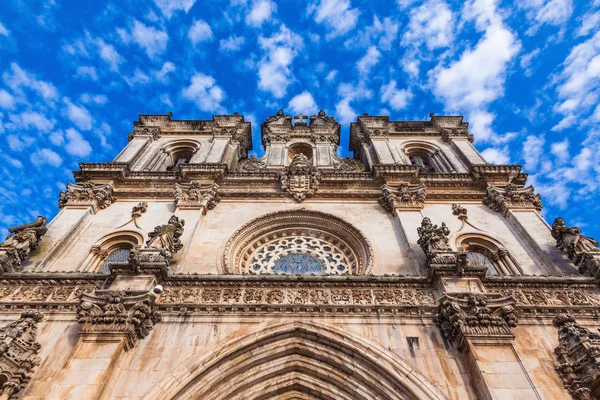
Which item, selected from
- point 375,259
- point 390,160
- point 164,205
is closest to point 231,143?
point 164,205

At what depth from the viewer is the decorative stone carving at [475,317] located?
329 inches

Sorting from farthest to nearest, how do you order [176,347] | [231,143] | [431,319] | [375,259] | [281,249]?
1. [231,143]
2. [281,249]
3. [375,259]
4. [431,319]
5. [176,347]

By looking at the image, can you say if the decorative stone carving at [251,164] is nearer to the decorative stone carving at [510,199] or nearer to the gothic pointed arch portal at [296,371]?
the decorative stone carving at [510,199]

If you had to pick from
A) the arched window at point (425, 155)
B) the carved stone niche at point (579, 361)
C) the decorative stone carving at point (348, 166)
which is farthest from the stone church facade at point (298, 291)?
the arched window at point (425, 155)

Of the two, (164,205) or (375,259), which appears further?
(164,205)

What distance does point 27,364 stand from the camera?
26.4ft

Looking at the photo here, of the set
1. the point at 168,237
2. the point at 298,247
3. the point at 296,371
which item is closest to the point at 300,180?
the point at 298,247

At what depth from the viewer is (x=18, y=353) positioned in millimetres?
8102

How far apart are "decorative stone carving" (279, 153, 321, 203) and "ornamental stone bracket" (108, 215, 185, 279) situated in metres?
4.98

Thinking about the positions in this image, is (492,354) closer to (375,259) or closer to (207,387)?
(375,259)

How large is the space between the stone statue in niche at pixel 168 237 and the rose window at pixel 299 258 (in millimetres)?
2578

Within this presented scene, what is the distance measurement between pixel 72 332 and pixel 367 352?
22.7 ft

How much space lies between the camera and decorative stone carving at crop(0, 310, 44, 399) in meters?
7.68

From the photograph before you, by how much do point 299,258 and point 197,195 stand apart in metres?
4.67
